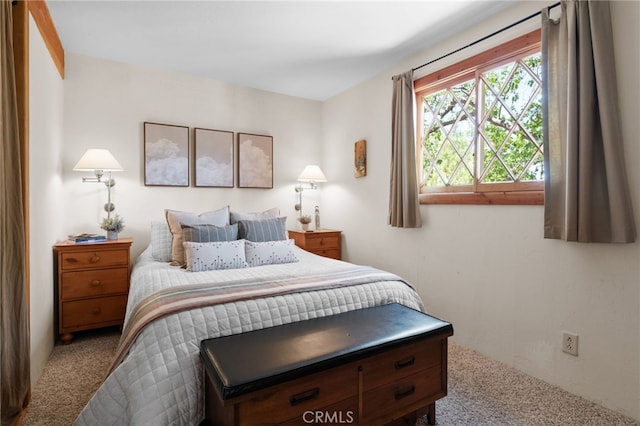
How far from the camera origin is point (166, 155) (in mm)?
3293

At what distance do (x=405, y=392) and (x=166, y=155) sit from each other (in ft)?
9.66

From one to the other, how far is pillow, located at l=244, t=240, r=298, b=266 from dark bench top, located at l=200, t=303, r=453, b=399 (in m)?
0.96

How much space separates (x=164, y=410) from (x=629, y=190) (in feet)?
7.74

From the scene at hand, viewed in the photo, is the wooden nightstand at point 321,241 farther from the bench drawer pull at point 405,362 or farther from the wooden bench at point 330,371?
the bench drawer pull at point 405,362

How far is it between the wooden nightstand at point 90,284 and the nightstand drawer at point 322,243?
1704mm

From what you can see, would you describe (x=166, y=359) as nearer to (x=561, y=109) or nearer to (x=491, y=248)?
(x=491, y=248)

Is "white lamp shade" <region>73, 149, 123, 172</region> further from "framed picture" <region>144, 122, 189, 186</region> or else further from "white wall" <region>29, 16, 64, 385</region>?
"framed picture" <region>144, 122, 189, 186</region>

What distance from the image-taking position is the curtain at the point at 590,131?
1.69 meters

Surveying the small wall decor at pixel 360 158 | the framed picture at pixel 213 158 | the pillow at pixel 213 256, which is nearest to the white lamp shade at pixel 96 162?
the framed picture at pixel 213 158

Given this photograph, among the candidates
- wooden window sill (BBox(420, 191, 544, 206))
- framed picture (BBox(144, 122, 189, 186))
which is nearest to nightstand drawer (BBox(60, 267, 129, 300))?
framed picture (BBox(144, 122, 189, 186))

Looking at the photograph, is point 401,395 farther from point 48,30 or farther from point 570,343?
point 48,30

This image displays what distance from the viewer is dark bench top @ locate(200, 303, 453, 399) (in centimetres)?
119

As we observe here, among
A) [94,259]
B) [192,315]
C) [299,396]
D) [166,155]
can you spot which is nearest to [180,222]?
[94,259]

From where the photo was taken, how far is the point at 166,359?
134cm
